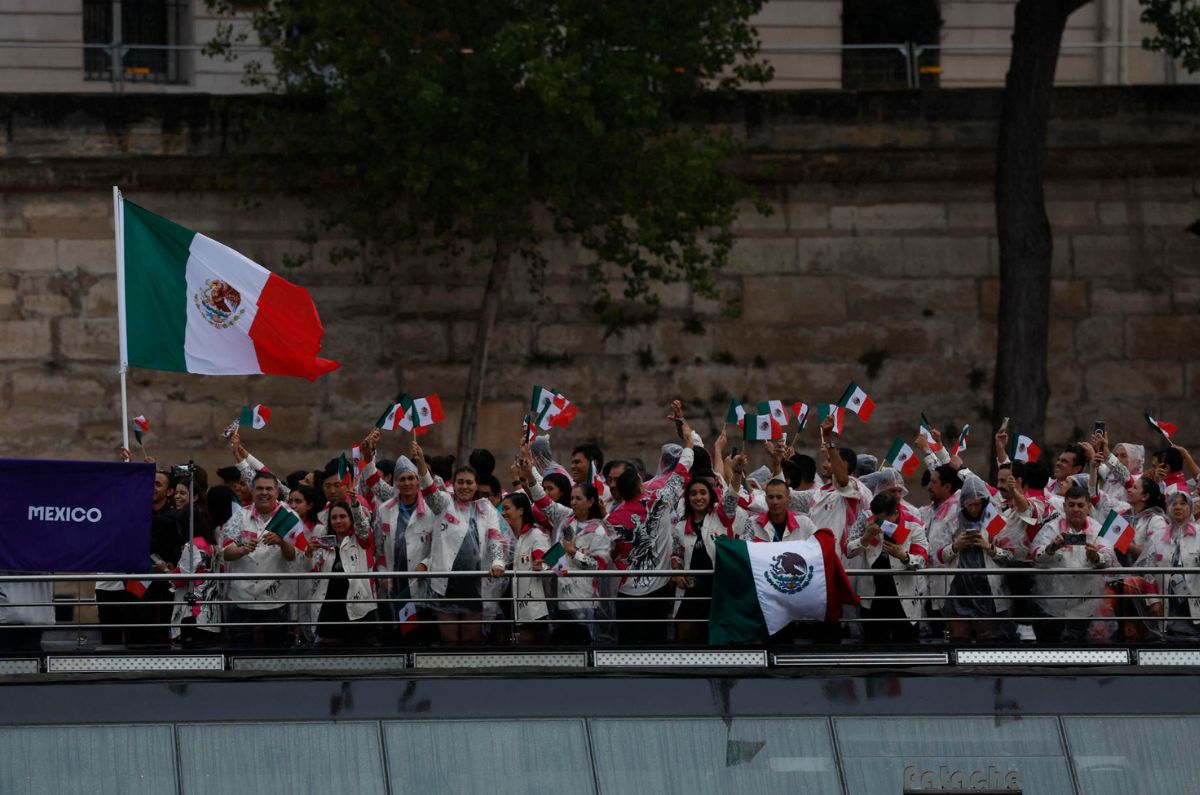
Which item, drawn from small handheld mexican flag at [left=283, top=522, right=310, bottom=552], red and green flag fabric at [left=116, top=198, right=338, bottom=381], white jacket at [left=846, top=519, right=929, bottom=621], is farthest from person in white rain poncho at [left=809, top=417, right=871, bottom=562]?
red and green flag fabric at [left=116, top=198, right=338, bottom=381]

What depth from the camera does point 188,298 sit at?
48.6 feet

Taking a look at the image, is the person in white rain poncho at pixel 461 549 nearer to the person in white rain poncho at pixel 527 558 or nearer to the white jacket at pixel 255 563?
the person in white rain poncho at pixel 527 558

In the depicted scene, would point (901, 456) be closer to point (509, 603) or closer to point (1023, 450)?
point (1023, 450)

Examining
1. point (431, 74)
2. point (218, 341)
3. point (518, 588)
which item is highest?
point (431, 74)

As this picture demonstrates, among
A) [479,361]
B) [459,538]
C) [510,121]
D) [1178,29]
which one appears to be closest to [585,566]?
[459,538]

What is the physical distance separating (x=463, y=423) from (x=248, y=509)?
8170mm

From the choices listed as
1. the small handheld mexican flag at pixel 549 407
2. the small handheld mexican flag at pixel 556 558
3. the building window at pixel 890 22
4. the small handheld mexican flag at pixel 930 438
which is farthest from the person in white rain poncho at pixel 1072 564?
the building window at pixel 890 22

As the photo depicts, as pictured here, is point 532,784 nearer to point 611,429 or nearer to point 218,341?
point 218,341

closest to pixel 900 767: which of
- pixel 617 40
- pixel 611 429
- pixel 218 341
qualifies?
pixel 218 341

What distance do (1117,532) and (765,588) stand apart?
7.31 feet

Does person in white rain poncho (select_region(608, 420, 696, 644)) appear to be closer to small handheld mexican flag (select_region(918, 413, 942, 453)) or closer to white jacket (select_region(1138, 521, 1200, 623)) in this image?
small handheld mexican flag (select_region(918, 413, 942, 453))

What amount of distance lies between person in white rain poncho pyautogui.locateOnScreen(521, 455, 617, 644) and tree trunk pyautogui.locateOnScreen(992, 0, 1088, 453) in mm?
8446

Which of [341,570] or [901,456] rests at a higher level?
[901,456]

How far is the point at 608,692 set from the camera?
1319cm
